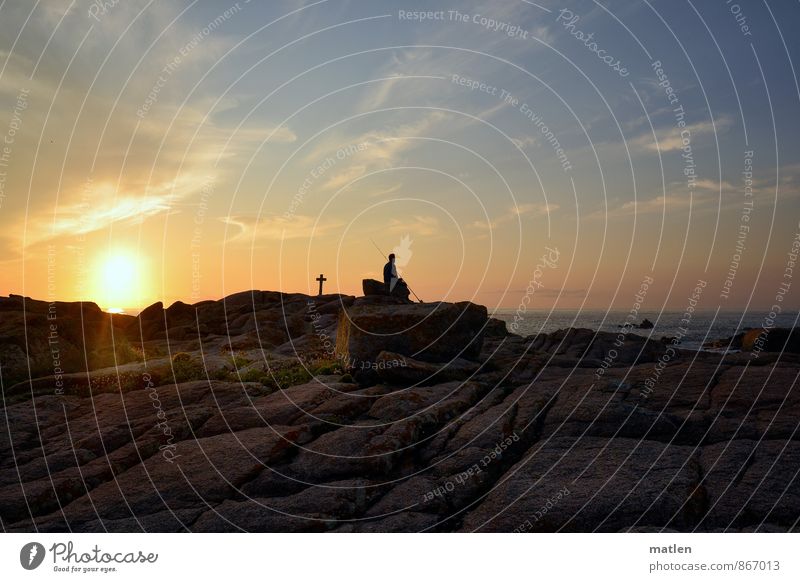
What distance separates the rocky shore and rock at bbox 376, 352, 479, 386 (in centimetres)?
6

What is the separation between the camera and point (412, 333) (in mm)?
25906

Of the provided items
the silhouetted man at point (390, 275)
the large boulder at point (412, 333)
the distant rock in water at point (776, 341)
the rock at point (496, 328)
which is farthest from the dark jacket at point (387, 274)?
the distant rock in water at point (776, 341)

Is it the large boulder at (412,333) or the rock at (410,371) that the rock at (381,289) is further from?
the rock at (410,371)

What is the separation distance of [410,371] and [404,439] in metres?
5.81

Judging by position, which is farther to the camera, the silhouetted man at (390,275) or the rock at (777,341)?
the rock at (777,341)

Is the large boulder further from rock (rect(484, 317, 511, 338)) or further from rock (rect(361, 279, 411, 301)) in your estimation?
rock (rect(484, 317, 511, 338))

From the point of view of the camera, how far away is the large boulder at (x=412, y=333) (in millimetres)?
25725

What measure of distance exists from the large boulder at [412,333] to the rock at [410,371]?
1.69 metres

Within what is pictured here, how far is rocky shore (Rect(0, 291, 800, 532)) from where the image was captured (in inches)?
541

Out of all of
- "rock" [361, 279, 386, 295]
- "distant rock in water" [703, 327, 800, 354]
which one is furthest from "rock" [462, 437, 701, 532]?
"distant rock in water" [703, 327, 800, 354]

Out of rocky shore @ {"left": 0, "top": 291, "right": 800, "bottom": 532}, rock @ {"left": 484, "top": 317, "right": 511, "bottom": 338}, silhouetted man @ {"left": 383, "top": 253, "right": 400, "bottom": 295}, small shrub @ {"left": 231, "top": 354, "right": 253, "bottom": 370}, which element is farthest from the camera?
rock @ {"left": 484, "top": 317, "right": 511, "bottom": 338}

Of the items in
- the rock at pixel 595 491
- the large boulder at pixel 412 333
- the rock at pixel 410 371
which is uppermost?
the large boulder at pixel 412 333

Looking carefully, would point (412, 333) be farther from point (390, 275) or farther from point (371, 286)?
point (371, 286)

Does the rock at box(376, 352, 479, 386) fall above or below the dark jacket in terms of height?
below
